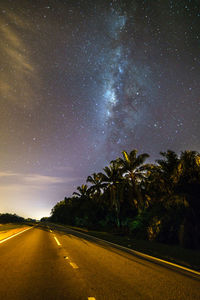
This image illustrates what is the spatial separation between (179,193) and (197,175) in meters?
2.36

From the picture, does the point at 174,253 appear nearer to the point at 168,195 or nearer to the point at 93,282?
the point at 93,282

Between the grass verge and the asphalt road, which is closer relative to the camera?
the asphalt road

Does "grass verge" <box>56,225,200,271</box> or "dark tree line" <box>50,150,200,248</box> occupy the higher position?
"dark tree line" <box>50,150,200,248</box>

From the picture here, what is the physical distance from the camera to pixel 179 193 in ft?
57.6

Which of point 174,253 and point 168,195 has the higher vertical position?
point 168,195

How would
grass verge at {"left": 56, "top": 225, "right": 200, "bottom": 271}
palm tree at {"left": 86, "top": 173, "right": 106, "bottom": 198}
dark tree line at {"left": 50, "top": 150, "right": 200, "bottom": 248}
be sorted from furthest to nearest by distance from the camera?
1. palm tree at {"left": 86, "top": 173, "right": 106, "bottom": 198}
2. dark tree line at {"left": 50, "top": 150, "right": 200, "bottom": 248}
3. grass verge at {"left": 56, "top": 225, "right": 200, "bottom": 271}

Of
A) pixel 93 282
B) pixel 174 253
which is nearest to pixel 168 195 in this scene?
pixel 174 253

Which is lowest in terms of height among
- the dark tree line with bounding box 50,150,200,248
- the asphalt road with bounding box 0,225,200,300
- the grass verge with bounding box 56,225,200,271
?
the grass verge with bounding box 56,225,200,271

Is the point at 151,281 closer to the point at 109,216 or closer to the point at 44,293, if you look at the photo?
the point at 44,293

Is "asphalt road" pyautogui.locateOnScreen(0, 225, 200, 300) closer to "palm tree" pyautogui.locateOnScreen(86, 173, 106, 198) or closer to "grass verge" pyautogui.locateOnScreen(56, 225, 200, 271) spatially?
"grass verge" pyautogui.locateOnScreen(56, 225, 200, 271)

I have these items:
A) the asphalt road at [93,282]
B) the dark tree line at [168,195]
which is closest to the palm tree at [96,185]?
the dark tree line at [168,195]

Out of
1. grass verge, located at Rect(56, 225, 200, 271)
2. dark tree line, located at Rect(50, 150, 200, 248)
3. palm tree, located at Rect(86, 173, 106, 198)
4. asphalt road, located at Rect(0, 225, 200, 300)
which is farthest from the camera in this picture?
palm tree, located at Rect(86, 173, 106, 198)

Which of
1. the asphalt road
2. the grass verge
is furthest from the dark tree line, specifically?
the asphalt road

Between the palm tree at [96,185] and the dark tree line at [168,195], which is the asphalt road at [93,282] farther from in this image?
the palm tree at [96,185]
